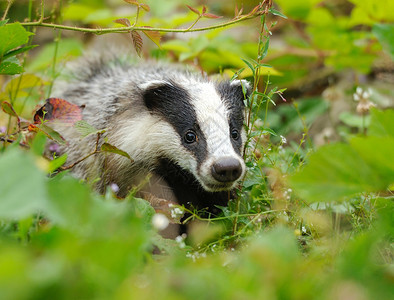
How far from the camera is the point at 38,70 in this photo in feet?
17.4

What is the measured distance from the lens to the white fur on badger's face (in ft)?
9.21

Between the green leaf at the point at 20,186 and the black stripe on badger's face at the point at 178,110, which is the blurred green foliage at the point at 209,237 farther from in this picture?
the black stripe on badger's face at the point at 178,110

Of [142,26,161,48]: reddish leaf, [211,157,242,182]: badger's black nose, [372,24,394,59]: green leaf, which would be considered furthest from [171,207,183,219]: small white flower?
[372,24,394,59]: green leaf

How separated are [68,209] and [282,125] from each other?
430 centimetres

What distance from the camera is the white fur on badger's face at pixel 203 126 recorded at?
2809mm

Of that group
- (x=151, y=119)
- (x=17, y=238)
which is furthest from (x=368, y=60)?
(x=17, y=238)

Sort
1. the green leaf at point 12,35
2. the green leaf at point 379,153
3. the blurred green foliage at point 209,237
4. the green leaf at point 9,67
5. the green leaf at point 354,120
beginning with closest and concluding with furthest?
the blurred green foliage at point 209,237
the green leaf at point 379,153
the green leaf at point 12,35
the green leaf at point 9,67
the green leaf at point 354,120

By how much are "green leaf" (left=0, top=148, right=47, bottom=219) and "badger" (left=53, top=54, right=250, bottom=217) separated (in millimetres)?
1407

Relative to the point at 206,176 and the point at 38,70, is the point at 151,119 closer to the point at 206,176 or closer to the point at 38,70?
the point at 206,176

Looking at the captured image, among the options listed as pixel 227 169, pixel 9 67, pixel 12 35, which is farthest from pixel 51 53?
pixel 227 169

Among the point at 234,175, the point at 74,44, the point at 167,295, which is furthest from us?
the point at 74,44

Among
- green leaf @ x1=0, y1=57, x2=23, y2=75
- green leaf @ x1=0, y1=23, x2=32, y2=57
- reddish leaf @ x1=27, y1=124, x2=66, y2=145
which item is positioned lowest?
reddish leaf @ x1=27, y1=124, x2=66, y2=145

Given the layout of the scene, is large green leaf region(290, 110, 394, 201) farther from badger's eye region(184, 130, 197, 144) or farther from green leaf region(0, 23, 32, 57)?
green leaf region(0, 23, 32, 57)

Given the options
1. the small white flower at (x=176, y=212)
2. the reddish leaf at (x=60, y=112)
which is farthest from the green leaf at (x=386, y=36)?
the reddish leaf at (x=60, y=112)
